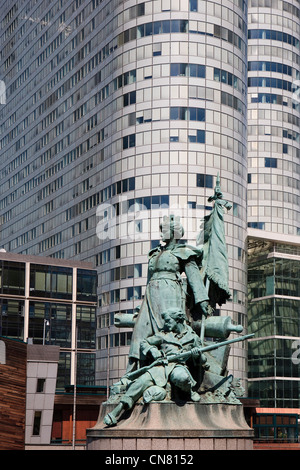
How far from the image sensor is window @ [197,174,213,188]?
95.4m

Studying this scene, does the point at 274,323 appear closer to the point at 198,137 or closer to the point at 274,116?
the point at 198,137

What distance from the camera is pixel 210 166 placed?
3794 inches

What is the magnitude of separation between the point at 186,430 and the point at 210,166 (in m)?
72.2

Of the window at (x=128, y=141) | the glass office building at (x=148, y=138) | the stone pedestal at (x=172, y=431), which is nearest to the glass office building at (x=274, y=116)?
the glass office building at (x=148, y=138)

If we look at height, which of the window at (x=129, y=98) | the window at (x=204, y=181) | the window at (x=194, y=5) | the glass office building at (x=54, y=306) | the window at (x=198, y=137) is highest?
the window at (x=194, y=5)

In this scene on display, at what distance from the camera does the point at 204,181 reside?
3767 inches

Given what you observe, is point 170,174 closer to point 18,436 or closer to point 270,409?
point 270,409

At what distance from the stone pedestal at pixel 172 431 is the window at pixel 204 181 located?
227ft

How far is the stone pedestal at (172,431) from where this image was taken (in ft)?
84.0

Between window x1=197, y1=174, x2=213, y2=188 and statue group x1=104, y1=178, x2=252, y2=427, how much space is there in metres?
63.9

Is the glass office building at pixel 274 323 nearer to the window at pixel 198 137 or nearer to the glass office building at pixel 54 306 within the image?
the window at pixel 198 137

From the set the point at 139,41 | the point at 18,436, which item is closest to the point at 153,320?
the point at 18,436

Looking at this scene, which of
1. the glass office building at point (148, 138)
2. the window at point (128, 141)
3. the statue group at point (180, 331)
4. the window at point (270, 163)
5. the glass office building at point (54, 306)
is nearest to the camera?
the statue group at point (180, 331)
